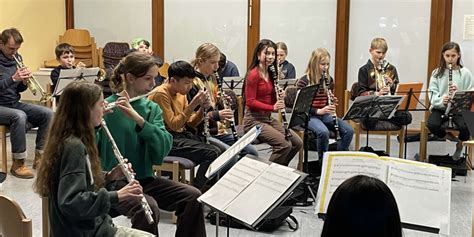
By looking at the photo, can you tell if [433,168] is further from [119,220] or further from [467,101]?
[467,101]

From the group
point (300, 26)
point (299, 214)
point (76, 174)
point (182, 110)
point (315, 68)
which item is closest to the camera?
point (76, 174)

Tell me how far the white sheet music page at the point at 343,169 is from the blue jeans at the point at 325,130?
2547 mm

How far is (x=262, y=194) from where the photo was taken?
2424 millimetres

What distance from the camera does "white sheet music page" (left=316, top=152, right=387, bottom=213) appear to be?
7.95 ft

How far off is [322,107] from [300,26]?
266 cm

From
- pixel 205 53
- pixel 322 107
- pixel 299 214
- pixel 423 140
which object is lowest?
pixel 299 214

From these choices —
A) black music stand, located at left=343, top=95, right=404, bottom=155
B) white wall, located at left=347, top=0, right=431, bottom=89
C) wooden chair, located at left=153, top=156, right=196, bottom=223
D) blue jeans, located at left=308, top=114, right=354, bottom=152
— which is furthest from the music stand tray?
white wall, located at left=347, top=0, right=431, bottom=89

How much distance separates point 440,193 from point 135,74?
1.66 m

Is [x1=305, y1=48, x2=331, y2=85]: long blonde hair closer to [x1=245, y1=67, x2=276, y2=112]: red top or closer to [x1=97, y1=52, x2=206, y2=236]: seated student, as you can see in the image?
[x1=245, y1=67, x2=276, y2=112]: red top

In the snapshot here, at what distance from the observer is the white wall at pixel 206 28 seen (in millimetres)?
7867

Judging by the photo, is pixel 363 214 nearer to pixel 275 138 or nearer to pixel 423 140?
pixel 275 138

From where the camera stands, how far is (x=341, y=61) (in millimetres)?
7492

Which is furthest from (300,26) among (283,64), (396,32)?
(396,32)

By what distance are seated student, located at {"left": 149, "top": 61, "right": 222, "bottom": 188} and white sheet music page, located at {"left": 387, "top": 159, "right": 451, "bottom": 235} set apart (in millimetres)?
1845
